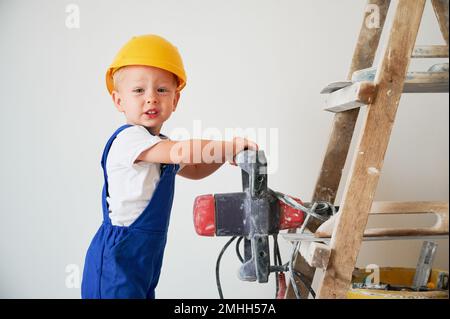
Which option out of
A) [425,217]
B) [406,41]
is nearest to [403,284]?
[425,217]

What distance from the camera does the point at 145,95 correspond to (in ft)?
3.60

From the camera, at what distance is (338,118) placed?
124 centimetres

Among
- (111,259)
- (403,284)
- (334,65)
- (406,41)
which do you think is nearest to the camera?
(406,41)

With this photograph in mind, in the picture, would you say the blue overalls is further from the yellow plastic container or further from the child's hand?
the yellow plastic container

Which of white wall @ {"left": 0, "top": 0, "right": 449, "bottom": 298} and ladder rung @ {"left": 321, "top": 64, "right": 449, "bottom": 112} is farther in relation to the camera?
white wall @ {"left": 0, "top": 0, "right": 449, "bottom": 298}

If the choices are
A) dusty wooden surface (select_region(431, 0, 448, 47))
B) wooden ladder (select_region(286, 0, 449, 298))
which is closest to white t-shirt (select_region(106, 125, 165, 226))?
wooden ladder (select_region(286, 0, 449, 298))

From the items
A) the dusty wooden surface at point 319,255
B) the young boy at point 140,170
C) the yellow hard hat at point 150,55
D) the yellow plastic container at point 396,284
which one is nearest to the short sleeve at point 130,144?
the young boy at point 140,170

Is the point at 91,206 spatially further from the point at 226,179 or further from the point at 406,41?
the point at 406,41

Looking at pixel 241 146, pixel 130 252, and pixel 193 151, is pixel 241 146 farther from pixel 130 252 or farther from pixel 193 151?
pixel 130 252

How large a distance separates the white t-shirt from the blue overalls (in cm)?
2

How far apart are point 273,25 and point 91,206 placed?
82 cm

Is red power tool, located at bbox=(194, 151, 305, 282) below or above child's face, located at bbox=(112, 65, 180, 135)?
below

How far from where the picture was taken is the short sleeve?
103 cm

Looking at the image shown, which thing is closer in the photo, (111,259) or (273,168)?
(111,259)
